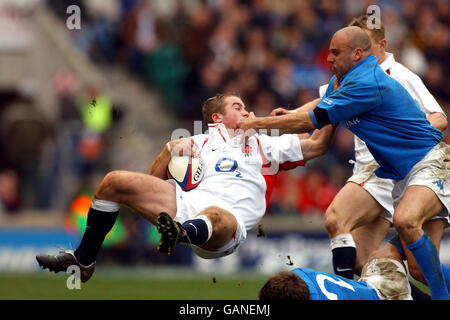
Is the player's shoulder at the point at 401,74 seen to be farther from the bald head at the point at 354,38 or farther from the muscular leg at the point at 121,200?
the muscular leg at the point at 121,200

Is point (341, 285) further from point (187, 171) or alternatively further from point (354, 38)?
point (354, 38)

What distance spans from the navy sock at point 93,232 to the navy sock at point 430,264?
2568 mm

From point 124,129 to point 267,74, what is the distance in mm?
2953

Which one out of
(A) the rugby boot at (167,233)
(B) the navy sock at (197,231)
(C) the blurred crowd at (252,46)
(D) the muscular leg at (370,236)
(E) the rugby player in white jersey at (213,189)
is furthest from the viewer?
(C) the blurred crowd at (252,46)

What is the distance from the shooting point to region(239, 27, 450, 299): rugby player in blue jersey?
7.71 meters

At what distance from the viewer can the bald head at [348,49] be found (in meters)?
7.87

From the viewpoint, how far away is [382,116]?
7863 mm

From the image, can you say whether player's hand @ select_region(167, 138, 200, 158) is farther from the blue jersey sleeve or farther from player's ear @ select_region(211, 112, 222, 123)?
the blue jersey sleeve

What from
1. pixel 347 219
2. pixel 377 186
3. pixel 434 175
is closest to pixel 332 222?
pixel 347 219

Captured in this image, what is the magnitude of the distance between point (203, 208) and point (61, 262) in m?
1.30

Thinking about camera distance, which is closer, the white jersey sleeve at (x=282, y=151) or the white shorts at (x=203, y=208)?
the white shorts at (x=203, y=208)

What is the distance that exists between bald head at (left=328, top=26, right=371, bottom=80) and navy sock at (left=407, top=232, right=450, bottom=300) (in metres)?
1.57

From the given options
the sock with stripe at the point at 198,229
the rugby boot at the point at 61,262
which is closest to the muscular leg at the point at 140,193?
the sock with stripe at the point at 198,229
